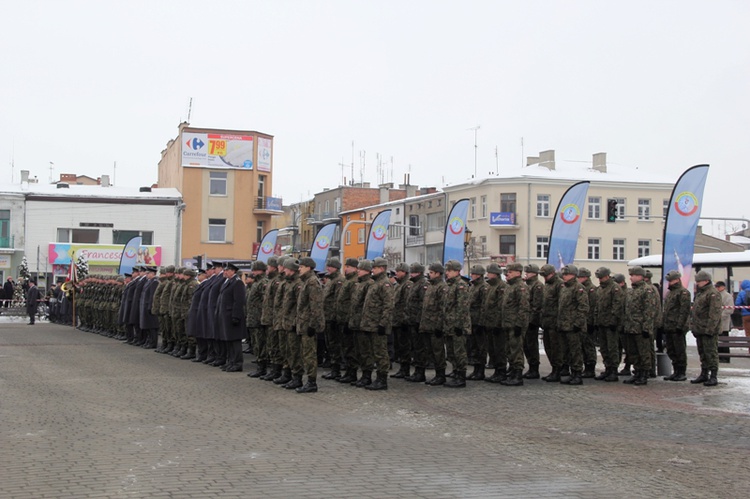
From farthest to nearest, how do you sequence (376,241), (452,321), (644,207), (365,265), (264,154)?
(644,207) → (264,154) → (376,241) → (365,265) → (452,321)

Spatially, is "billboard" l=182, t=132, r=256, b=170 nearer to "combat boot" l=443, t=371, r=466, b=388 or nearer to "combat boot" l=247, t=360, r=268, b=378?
"combat boot" l=247, t=360, r=268, b=378

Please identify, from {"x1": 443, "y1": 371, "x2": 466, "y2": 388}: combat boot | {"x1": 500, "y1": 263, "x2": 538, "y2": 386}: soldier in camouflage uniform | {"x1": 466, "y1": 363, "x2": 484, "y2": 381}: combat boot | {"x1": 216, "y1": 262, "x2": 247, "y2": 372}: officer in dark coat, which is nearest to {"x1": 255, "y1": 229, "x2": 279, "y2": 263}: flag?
{"x1": 216, "y1": 262, "x2": 247, "y2": 372}: officer in dark coat

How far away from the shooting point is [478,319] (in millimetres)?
15836

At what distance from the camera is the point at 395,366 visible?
18.2 meters

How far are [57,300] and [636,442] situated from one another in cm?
3456

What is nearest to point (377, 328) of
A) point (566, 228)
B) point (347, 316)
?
point (347, 316)

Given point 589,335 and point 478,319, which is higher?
point 478,319

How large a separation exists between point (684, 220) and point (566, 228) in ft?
14.9

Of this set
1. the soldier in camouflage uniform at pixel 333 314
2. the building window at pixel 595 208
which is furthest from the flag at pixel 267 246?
the building window at pixel 595 208

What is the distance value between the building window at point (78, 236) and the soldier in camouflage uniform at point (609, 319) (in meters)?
48.0

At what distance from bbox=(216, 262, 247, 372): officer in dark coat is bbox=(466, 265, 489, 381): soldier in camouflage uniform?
14.1 ft

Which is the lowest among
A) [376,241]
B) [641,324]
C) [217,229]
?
[641,324]

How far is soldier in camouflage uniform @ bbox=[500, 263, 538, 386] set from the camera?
49.0 ft

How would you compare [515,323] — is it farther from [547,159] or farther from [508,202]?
[547,159]
